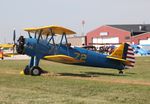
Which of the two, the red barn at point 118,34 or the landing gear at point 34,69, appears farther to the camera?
the red barn at point 118,34

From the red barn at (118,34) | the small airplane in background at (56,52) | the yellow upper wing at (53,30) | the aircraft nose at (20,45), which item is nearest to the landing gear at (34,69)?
the small airplane in background at (56,52)

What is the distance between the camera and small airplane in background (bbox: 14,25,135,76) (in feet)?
72.3

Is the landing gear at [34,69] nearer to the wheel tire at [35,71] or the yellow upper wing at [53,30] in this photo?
the wheel tire at [35,71]

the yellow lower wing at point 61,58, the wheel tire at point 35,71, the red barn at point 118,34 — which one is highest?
the red barn at point 118,34

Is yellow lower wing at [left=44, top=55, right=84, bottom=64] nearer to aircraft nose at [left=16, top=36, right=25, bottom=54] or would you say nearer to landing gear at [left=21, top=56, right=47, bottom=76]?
landing gear at [left=21, top=56, right=47, bottom=76]

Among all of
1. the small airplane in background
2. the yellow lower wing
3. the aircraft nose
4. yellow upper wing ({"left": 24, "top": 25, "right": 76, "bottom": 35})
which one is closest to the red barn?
the small airplane in background

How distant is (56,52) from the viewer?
73.9 ft

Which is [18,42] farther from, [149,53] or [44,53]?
[149,53]

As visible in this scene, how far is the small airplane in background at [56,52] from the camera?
22.0 metres

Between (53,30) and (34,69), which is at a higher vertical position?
(53,30)

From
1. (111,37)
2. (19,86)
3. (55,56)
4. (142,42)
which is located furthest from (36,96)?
(111,37)

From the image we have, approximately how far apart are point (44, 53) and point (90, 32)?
110792 millimetres

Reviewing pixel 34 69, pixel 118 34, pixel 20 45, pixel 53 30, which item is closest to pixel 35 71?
pixel 34 69

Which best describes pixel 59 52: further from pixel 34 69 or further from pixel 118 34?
pixel 118 34
